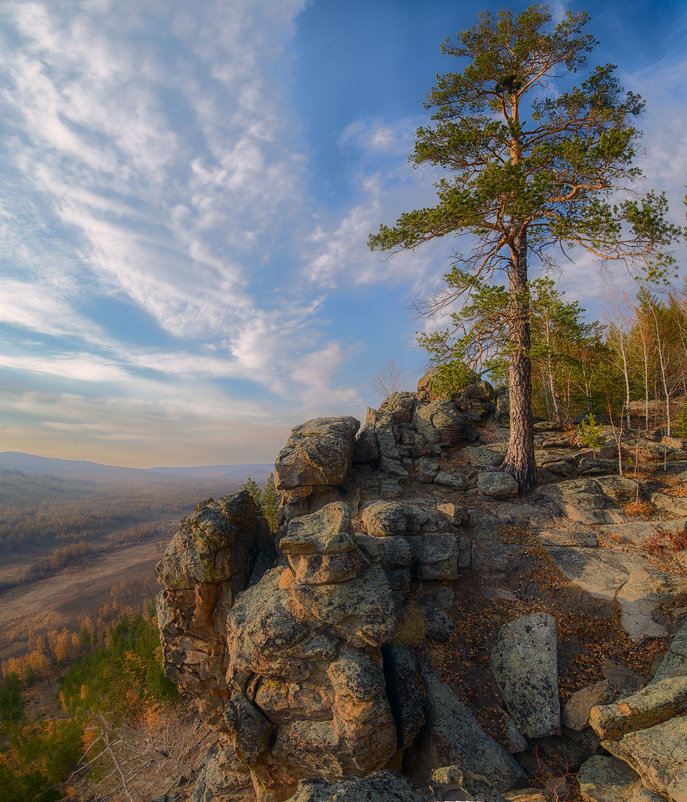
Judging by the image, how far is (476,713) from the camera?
26.6 feet

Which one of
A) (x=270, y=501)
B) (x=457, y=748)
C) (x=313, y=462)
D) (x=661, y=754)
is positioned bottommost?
(x=457, y=748)

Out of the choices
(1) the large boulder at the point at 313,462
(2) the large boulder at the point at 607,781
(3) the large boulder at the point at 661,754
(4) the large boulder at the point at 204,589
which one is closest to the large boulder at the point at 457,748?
(2) the large boulder at the point at 607,781

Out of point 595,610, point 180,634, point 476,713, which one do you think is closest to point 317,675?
point 476,713

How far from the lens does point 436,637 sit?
9.55m

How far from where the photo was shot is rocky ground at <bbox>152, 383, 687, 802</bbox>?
680cm

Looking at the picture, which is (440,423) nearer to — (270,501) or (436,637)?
(436,637)

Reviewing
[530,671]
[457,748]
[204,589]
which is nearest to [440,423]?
[530,671]

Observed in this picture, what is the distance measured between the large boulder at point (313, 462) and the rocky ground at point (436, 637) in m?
0.07

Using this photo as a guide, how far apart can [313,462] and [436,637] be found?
6.36 meters

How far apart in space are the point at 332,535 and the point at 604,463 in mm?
12136

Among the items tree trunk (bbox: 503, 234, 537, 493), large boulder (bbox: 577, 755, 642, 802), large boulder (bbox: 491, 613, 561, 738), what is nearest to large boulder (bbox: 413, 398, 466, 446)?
tree trunk (bbox: 503, 234, 537, 493)

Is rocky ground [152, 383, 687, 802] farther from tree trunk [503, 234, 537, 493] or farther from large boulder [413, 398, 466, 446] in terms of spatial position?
large boulder [413, 398, 466, 446]

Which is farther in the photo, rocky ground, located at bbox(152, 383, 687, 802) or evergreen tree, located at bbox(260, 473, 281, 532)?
evergreen tree, located at bbox(260, 473, 281, 532)

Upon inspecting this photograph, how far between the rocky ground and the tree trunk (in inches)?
32.5
